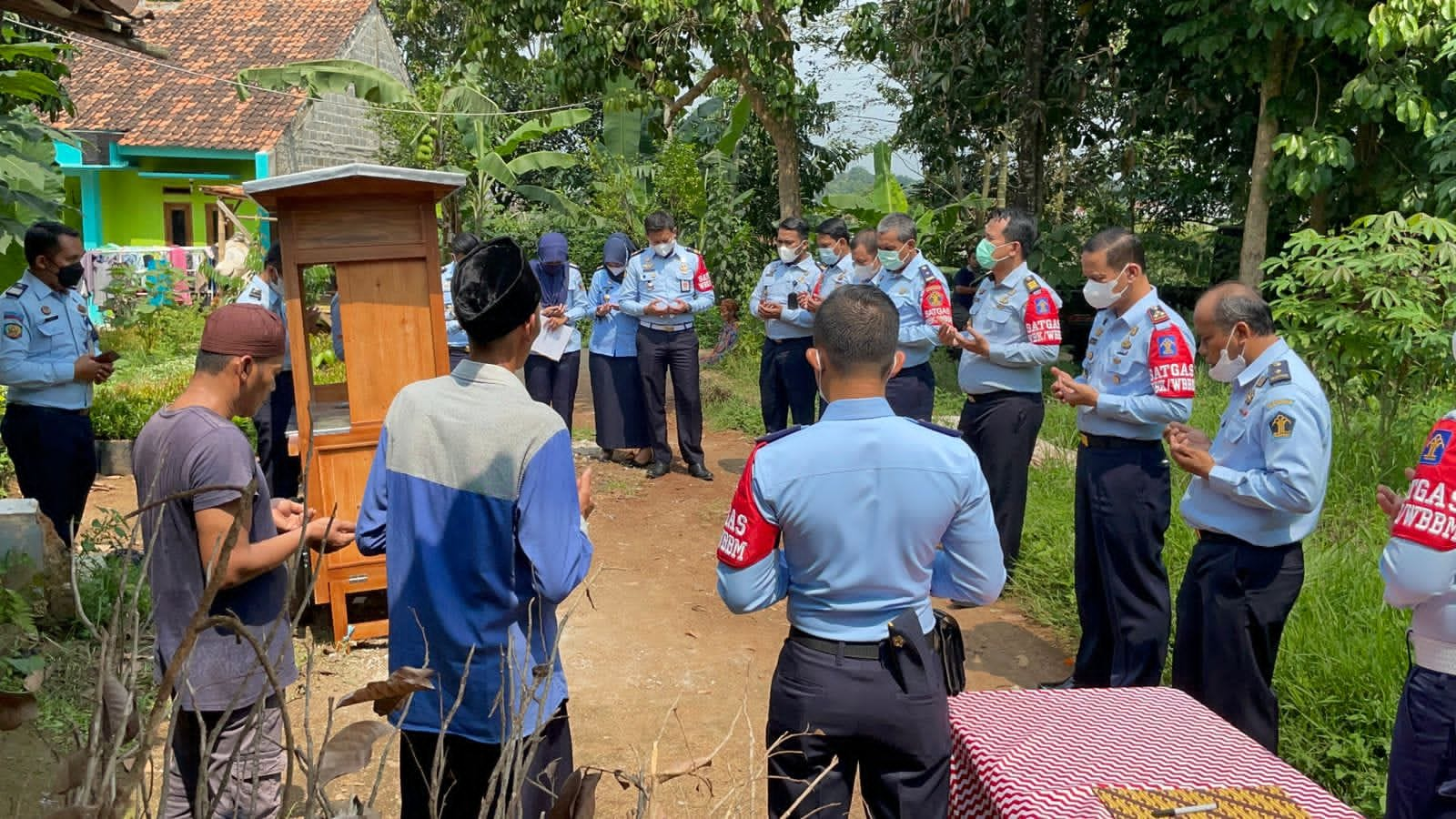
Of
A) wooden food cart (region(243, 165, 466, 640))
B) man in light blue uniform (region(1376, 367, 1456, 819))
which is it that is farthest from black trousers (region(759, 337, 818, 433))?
man in light blue uniform (region(1376, 367, 1456, 819))

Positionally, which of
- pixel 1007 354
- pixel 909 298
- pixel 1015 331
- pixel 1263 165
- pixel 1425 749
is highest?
pixel 1263 165

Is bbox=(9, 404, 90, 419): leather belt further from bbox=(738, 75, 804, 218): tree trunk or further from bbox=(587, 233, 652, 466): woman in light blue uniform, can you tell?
bbox=(738, 75, 804, 218): tree trunk

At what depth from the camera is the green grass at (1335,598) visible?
13.1 ft

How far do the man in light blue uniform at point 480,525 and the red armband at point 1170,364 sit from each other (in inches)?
101

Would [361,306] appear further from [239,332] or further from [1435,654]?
[1435,654]

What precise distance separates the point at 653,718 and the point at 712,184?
11.9 m

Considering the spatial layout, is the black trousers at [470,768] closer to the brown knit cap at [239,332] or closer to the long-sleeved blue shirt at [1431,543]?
the brown knit cap at [239,332]

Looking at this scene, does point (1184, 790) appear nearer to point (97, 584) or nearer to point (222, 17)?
point (97, 584)

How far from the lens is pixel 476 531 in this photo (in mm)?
2482

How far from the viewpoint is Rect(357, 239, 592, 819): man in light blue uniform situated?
8.06ft

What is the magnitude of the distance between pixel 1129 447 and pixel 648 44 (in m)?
8.44

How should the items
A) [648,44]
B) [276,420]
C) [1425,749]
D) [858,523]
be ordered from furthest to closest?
[648,44] < [276,420] < [1425,749] < [858,523]

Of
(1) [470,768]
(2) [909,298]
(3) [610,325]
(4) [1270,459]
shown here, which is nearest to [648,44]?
(3) [610,325]

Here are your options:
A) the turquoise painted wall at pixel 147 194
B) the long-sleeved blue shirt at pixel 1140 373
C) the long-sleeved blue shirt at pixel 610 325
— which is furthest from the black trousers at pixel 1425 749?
the turquoise painted wall at pixel 147 194
